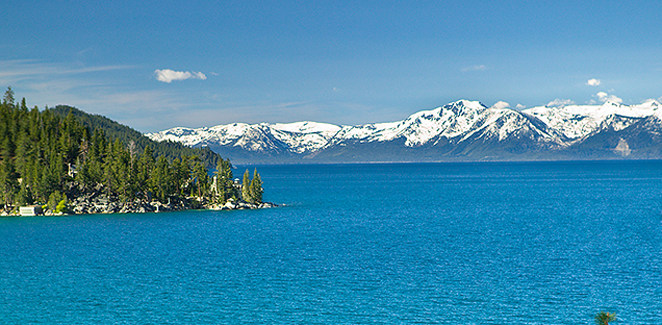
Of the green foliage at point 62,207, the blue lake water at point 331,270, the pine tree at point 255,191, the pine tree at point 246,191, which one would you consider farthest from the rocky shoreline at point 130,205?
the blue lake water at point 331,270

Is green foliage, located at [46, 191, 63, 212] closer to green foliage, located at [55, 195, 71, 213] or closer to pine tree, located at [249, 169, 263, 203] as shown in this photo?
green foliage, located at [55, 195, 71, 213]

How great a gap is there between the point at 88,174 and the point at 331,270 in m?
87.0

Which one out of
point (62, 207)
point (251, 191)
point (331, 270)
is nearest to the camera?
point (331, 270)

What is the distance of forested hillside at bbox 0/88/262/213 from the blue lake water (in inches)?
603

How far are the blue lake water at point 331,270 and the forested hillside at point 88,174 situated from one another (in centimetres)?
1531

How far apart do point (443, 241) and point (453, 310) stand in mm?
37106

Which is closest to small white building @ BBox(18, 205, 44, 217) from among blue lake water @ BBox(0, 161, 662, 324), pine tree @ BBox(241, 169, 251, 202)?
blue lake water @ BBox(0, 161, 662, 324)

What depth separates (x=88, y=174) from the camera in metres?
132

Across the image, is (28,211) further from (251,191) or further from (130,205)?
(251,191)

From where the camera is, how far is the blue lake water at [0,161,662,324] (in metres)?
47.2

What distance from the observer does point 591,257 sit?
228ft

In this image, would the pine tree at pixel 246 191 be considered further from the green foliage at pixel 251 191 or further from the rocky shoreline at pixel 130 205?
the rocky shoreline at pixel 130 205

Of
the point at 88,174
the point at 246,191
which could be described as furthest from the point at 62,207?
the point at 246,191

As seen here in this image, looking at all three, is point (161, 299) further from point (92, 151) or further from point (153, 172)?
point (92, 151)
